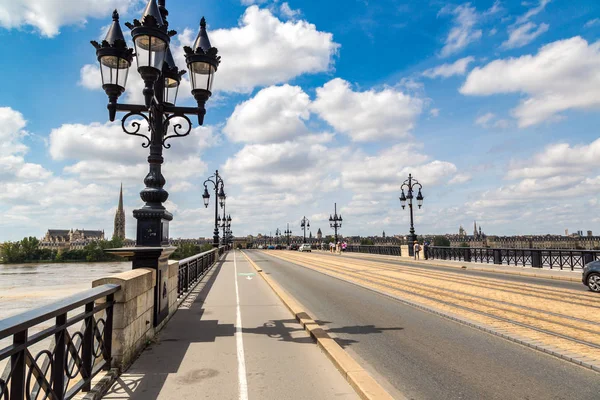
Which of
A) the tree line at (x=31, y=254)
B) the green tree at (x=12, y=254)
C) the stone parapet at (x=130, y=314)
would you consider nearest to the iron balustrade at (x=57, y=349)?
the stone parapet at (x=130, y=314)

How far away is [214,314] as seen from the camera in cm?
952

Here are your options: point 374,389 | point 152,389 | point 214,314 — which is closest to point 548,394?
point 374,389

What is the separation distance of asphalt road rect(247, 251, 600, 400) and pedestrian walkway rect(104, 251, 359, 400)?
771 mm

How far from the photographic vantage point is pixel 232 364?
5.55 m

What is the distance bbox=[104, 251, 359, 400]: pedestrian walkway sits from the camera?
14.8ft

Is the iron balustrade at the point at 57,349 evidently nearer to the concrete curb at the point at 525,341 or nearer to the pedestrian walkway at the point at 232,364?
the pedestrian walkway at the point at 232,364

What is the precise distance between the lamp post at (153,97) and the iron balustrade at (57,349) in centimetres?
198

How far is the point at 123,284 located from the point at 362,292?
9709 mm

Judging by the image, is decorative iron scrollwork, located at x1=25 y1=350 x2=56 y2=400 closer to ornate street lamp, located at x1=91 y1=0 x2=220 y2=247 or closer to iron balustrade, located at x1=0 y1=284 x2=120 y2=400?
iron balustrade, located at x1=0 y1=284 x2=120 y2=400

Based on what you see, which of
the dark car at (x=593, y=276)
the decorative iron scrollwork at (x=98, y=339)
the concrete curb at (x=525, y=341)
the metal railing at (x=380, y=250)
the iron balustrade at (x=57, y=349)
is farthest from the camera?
the metal railing at (x=380, y=250)

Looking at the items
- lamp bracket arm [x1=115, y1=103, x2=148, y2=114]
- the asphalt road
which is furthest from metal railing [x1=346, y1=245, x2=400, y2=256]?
lamp bracket arm [x1=115, y1=103, x2=148, y2=114]

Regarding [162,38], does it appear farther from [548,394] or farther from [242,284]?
[242,284]

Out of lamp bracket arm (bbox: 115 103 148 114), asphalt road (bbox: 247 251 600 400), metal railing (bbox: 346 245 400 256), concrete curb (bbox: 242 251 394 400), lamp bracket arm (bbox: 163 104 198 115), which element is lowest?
metal railing (bbox: 346 245 400 256)

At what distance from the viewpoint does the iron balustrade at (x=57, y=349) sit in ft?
8.98
